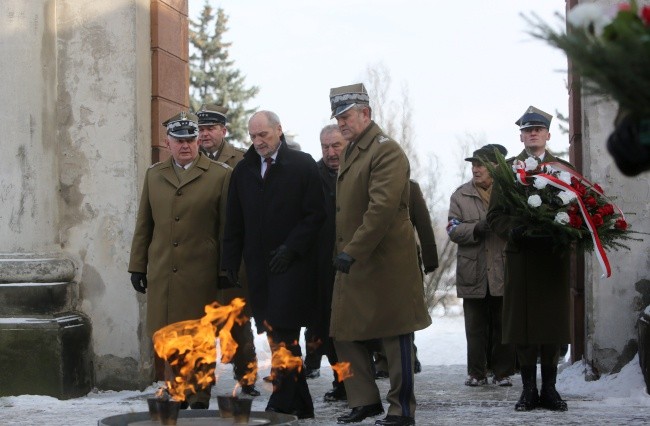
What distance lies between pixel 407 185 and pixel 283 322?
1125 mm

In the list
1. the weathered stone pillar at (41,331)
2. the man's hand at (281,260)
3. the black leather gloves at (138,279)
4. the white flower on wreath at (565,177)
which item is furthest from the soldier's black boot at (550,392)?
the weathered stone pillar at (41,331)

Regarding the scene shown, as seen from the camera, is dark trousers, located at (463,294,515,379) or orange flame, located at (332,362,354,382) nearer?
orange flame, located at (332,362,354,382)

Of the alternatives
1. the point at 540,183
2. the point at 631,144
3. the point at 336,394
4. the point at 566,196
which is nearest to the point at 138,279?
the point at 336,394

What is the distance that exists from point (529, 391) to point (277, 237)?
1884mm

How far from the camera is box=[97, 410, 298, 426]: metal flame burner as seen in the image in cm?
514

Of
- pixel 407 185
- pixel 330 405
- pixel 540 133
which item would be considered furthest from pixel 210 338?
pixel 540 133

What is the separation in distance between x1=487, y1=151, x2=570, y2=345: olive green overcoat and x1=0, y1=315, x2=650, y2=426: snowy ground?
0.50 metres

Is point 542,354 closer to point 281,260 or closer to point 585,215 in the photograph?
point 585,215

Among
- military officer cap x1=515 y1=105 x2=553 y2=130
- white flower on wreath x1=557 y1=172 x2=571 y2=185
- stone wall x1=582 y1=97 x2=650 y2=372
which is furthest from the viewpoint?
stone wall x1=582 y1=97 x2=650 y2=372

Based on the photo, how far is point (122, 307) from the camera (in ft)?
31.3

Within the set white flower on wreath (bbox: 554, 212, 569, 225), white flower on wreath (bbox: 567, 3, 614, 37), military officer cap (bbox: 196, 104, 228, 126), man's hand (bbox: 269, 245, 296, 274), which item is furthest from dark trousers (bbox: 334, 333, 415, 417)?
white flower on wreath (bbox: 567, 3, 614, 37)

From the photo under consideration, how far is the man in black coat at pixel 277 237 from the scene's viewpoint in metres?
7.39

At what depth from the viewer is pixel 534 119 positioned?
816cm

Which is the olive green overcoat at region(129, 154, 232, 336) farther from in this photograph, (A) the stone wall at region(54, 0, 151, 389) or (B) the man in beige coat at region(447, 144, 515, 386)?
(B) the man in beige coat at region(447, 144, 515, 386)
